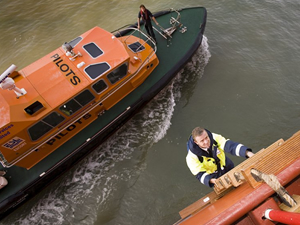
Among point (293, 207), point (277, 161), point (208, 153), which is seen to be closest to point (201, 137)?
point (208, 153)

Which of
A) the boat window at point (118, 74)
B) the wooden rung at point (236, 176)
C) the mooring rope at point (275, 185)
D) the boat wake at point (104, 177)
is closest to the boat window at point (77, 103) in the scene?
the boat window at point (118, 74)

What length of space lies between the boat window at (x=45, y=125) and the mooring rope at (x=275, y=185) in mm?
4498

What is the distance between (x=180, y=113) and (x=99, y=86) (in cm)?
251

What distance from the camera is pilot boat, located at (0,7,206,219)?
4926 millimetres

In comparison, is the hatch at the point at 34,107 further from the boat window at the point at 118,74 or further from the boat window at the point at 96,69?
the boat window at the point at 118,74

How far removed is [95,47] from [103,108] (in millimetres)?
1596

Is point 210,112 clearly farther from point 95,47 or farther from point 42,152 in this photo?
point 42,152

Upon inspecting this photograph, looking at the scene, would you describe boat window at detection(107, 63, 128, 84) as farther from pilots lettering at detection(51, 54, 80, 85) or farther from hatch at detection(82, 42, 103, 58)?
pilots lettering at detection(51, 54, 80, 85)

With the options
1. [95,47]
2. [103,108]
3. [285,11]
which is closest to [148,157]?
[103,108]

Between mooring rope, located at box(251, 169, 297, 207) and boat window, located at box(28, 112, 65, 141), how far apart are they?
4498mm

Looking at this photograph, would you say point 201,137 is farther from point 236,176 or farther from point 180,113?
point 180,113

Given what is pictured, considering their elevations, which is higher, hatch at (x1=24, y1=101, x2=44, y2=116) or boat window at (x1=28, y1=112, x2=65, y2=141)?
hatch at (x1=24, y1=101, x2=44, y2=116)

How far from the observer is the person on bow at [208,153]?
2962mm

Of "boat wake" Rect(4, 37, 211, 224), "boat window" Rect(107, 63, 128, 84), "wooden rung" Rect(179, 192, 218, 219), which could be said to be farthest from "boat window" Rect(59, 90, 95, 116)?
"wooden rung" Rect(179, 192, 218, 219)
